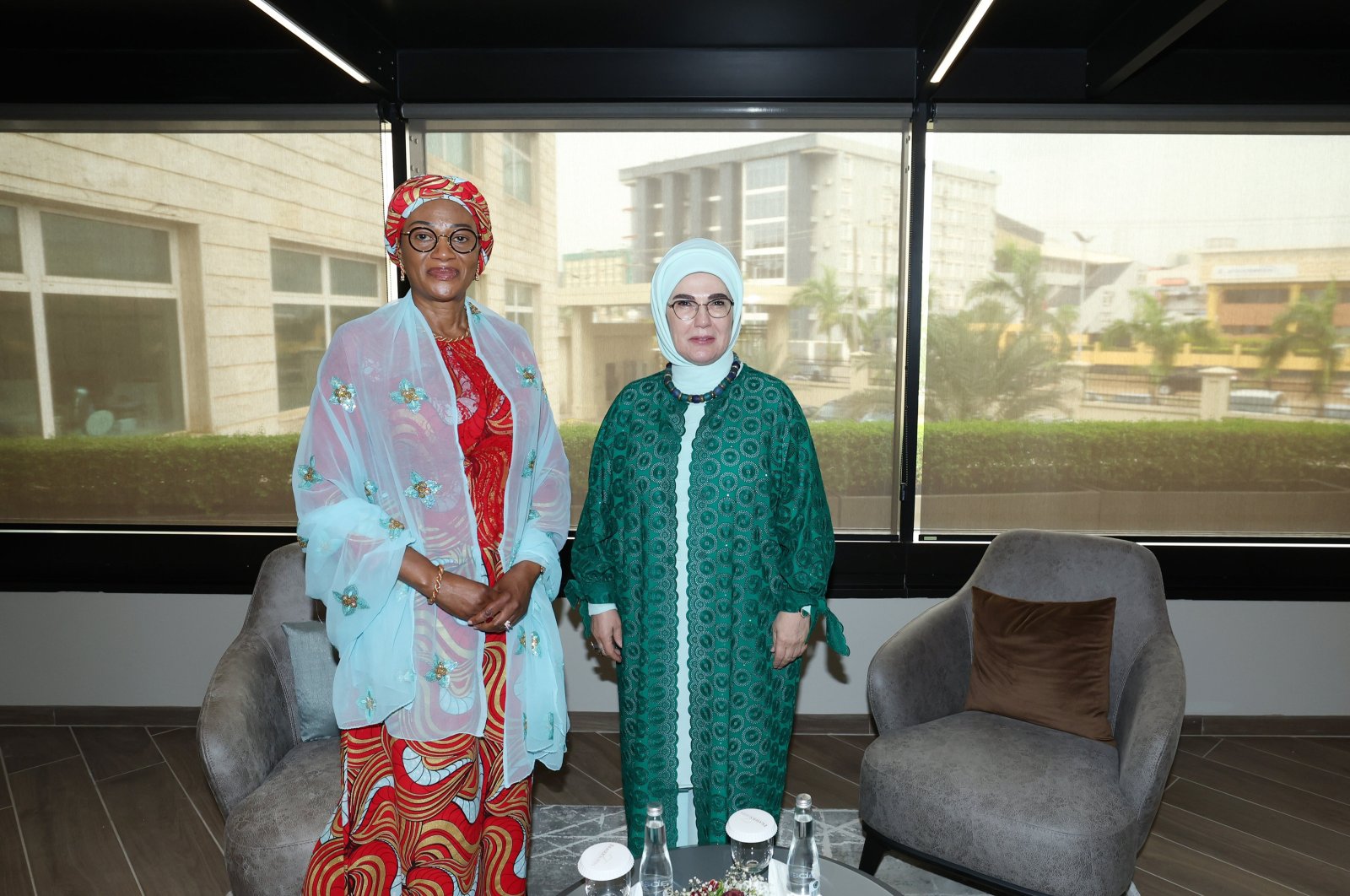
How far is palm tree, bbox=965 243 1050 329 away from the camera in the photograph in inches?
133

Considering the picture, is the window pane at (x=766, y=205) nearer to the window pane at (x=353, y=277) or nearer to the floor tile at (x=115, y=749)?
the window pane at (x=353, y=277)

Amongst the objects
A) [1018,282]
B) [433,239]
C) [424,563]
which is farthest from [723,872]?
[1018,282]

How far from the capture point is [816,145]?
335 cm

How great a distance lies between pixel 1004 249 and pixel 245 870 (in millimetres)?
3218

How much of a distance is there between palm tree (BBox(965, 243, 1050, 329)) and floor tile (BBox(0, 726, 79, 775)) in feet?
13.2

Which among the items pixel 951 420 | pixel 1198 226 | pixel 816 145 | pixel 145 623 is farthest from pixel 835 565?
pixel 145 623

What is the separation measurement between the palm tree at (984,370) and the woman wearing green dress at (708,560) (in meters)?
1.57

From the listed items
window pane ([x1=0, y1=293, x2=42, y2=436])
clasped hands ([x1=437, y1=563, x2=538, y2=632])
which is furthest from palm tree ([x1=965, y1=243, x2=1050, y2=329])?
window pane ([x1=0, y1=293, x2=42, y2=436])

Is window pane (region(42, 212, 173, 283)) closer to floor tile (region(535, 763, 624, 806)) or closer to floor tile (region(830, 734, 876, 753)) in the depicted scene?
floor tile (region(535, 763, 624, 806))

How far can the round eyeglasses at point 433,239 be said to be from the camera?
5.79 ft

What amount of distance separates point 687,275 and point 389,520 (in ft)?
2.84

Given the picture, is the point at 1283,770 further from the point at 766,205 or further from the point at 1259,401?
the point at 766,205

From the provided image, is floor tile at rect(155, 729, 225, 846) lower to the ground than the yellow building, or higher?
lower

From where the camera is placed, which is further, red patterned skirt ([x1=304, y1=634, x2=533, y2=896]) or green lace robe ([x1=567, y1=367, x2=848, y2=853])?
green lace robe ([x1=567, y1=367, x2=848, y2=853])
